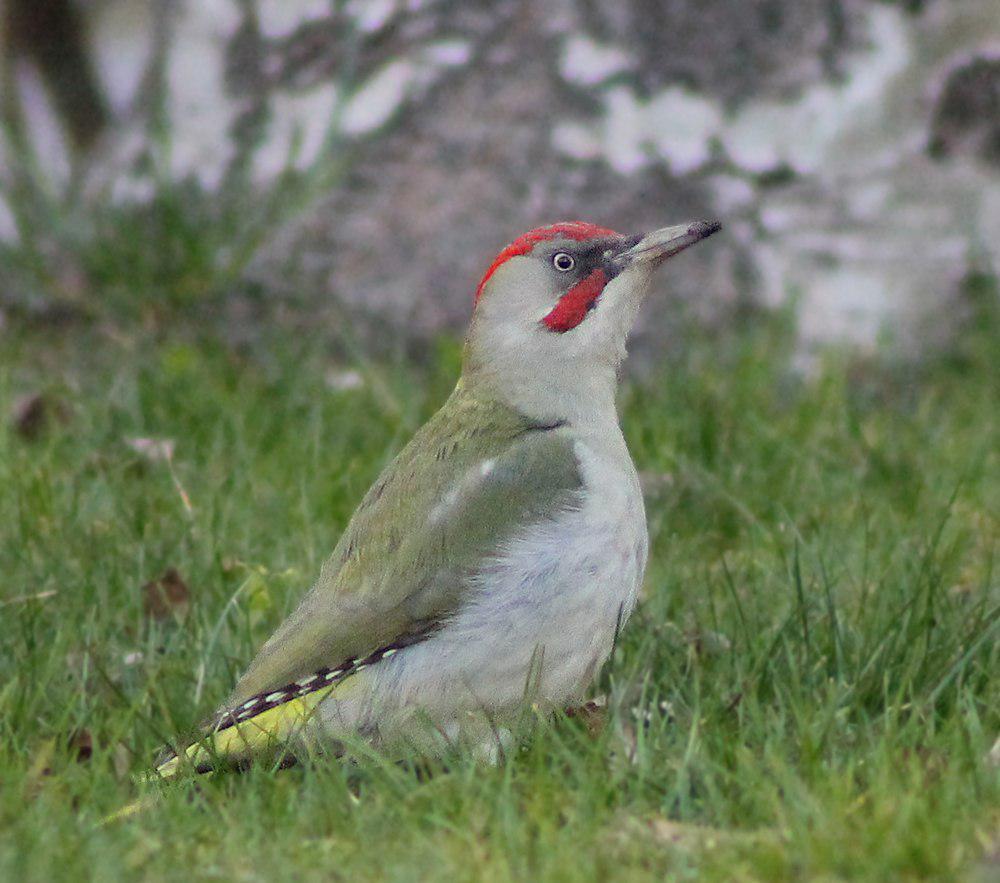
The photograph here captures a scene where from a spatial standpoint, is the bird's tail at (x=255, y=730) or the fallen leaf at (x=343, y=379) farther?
the fallen leaf at (x=343, y=379)

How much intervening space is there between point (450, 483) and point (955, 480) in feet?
6.09

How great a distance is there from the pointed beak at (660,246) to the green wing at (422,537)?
452 mm

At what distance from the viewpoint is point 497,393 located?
148 inches

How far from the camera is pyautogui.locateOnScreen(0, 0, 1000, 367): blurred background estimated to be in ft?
20.2

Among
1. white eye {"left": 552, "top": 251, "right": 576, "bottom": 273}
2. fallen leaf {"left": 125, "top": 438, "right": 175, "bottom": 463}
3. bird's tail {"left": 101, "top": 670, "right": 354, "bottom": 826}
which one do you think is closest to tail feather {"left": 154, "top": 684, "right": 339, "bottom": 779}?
bird's tail {"left": 101, "top": 670, "right": 354, "bottom": 826}

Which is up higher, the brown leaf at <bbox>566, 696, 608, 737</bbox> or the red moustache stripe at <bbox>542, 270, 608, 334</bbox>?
the red moustache stripe at <bbox>542, 270, 608, 334</bbox>

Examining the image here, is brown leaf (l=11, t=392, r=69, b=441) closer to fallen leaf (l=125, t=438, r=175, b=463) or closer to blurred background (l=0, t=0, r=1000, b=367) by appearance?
fallen leaf (l=125, t=438, r=175, b=463)

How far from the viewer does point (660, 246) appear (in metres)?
3.82

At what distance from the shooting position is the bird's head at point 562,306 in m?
3.74

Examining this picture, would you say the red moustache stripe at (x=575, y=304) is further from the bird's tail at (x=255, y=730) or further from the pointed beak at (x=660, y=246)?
the bird's tail at (x=255, y=730)

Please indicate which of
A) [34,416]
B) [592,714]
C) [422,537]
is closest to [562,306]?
[422,537]

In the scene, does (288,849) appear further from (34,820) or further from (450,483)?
(450,483)

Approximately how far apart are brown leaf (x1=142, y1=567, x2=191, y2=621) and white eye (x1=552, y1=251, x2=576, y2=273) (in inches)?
45.3

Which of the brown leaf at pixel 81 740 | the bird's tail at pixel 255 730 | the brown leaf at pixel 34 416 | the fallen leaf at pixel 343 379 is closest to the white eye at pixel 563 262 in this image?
the bird's tail at pixel 255 730
